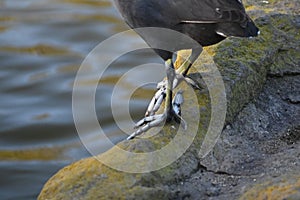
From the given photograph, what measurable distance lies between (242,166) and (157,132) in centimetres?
46

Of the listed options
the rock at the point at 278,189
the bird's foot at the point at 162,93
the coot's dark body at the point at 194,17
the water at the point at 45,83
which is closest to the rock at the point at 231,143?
the bird's foot at the point at 162,93

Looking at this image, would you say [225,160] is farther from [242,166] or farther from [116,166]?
[116,166]

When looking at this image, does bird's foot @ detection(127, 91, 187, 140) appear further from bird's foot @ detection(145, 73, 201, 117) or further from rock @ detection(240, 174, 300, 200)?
rock @ detection(240, 174, 300, 200)

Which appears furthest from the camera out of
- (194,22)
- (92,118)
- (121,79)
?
(121,79)

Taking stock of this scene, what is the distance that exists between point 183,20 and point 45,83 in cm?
374

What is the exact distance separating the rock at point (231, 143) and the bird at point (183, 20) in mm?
117

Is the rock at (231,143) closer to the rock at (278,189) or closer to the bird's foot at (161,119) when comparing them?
the bird's foot at (161,119)

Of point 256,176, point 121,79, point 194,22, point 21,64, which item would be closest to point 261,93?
point 194,22

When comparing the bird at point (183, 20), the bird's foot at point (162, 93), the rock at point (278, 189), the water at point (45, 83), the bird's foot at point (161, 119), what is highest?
the bird at point (183, 20)

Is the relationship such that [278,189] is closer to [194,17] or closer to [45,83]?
[194,17]

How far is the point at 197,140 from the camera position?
350 cm

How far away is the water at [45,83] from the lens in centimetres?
595

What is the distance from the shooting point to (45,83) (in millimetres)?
7230

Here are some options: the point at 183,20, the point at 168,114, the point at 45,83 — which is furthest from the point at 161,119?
the point at 45,83
